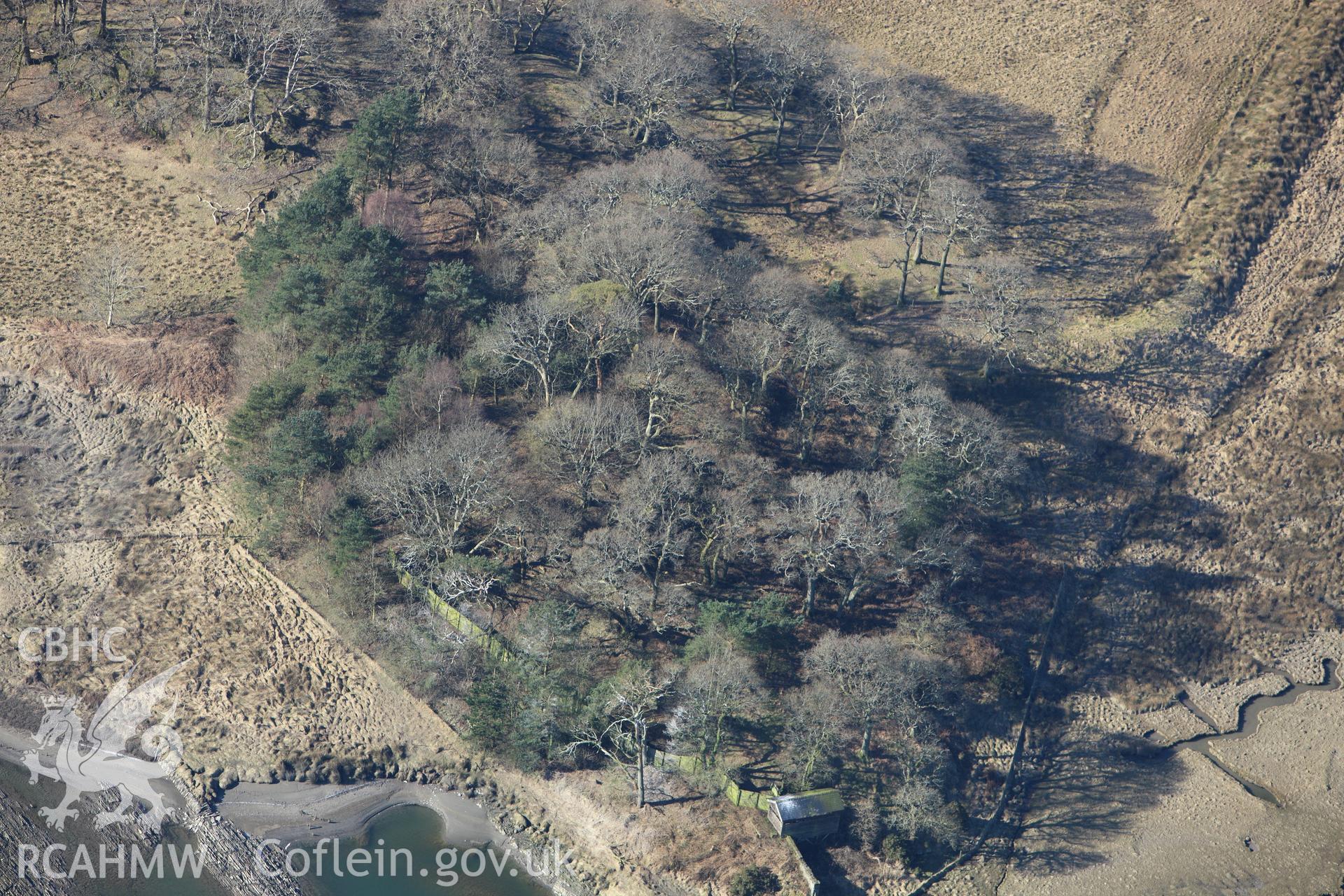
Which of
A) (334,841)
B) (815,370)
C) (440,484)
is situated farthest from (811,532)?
(334,841)

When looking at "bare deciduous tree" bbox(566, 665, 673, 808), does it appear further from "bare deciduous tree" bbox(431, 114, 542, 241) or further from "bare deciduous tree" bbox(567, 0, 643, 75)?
"bare deciduous tree" bbox(567, 0, 643, 75)

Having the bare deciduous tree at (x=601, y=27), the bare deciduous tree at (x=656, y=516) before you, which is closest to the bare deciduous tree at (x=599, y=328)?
the bare deciduous tree at (x=656, y=516)

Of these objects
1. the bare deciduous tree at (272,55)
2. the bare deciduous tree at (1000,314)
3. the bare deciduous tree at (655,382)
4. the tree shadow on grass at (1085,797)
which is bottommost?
the tree shadow on grass at (1085,797)

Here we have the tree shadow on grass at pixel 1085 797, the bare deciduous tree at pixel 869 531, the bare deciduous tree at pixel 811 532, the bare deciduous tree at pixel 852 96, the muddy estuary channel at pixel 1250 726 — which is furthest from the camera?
the bare deciduous tree at pixel 852 96

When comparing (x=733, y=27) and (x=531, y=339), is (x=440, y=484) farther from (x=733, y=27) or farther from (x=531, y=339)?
(x=733, y=27)

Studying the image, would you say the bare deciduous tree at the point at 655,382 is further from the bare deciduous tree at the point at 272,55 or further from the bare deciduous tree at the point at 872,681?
the bare deciduous tree at the point at 272,55

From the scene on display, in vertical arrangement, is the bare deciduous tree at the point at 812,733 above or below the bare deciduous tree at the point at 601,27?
below

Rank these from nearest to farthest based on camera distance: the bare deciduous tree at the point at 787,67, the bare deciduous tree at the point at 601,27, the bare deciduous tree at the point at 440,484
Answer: the bare deciduous tree at the point at 440,484 < the bare deciduous tree at the point at 787,67 < the bare deciduous tree at the point at 601,27

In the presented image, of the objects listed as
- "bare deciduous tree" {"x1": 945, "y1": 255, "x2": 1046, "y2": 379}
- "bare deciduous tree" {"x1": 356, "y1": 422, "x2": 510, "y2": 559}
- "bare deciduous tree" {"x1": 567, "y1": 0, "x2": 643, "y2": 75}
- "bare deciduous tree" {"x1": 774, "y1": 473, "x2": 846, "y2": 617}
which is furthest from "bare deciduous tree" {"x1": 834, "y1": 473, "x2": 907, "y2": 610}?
"bare deciduous tree" {"x1": 567, "y1": 0, "x2": 643, "y2": 75}

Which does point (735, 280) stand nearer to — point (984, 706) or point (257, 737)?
point (984, 706)
